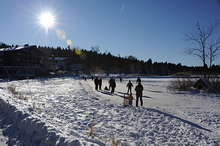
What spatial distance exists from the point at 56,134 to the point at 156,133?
131 inches

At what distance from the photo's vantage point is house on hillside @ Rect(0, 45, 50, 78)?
48000 mm

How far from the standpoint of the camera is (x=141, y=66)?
334 feet

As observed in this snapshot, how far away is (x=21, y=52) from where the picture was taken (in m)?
51.5

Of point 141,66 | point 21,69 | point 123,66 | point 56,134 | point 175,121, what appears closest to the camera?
point 56,134

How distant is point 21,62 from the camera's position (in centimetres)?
5088

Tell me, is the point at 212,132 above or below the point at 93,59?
→ below

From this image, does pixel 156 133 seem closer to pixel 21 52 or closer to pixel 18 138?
pixel 18 138

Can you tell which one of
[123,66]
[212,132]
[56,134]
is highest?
[123,66]

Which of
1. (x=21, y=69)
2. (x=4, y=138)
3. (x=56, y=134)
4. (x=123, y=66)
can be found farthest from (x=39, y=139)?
(x=123, y=66)

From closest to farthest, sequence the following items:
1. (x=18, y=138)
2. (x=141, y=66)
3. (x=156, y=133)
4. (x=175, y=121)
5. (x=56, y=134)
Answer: (x=56, y=134), (x=18, y=138), (x=156, y=133), (x=175, y=121), (x=141, y=66)

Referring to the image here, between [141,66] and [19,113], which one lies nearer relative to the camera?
[19,113]

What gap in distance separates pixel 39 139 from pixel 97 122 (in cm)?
245

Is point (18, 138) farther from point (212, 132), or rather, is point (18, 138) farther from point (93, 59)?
point (93, 59)

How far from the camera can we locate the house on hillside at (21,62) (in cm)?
4800
